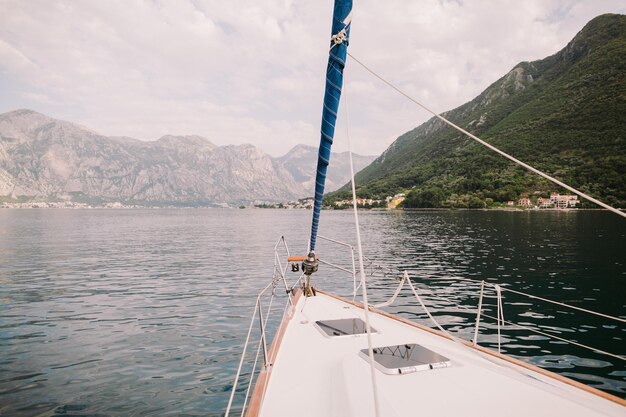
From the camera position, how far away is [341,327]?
25.5 ft

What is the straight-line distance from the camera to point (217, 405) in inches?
364

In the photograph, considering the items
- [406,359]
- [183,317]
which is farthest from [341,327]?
[183,317]

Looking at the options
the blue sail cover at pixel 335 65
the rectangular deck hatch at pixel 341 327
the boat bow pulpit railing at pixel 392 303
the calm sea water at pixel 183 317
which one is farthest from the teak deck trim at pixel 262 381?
the blue sail cover at pixel 335 65

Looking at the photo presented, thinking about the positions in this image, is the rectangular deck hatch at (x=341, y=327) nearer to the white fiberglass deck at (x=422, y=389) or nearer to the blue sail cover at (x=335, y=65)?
the white fiberglass deck at (x=422, y=389)

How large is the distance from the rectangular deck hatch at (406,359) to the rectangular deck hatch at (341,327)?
165 centimetres

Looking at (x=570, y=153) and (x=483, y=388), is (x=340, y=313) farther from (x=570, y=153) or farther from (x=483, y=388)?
(x=570, y=153)

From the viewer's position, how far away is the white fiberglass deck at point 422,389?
4.20m

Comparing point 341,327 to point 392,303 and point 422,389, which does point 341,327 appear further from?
point 392,303

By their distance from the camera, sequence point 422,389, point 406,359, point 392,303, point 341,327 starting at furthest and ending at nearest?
point 392,303, point 341,327, point 406,359, point 422,389

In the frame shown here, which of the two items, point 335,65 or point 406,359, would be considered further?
point 406,359

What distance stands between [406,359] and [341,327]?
240 centimetres

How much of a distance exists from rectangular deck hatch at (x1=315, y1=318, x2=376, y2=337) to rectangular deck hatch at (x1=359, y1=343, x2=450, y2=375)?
1.65 meters

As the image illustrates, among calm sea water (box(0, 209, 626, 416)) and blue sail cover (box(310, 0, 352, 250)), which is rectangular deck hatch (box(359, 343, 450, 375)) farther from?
calm sea water (box(0, 209, 626, 416))

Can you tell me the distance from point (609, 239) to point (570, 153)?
473 ft
